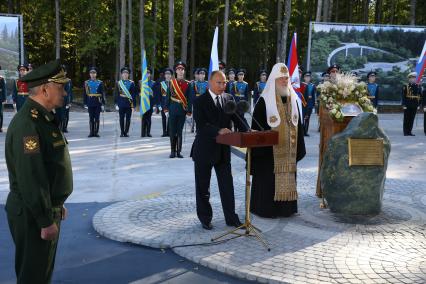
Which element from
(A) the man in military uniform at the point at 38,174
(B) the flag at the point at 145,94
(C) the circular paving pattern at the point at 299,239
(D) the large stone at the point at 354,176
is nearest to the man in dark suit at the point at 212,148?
(C) the circular paving pattern at the point at 299,239

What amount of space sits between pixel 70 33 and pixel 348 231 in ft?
114

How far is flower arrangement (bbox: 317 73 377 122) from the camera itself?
7059 mm

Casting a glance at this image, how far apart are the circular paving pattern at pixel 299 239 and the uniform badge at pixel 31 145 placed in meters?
2.48

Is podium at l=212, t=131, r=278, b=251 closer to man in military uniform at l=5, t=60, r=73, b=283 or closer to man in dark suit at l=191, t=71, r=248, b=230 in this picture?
Answer: man in dark suit at l=191, t=71, r=248, b=230

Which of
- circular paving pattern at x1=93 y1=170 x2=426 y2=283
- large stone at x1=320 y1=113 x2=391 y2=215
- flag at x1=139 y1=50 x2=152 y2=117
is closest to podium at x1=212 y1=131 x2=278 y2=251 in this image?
circular paving pattern at x1=93 y1=170 x2=426 y2=283

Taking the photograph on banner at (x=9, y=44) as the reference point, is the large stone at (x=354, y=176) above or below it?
below

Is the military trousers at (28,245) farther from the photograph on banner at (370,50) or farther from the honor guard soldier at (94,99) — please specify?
the photograph on banner at (370,50)

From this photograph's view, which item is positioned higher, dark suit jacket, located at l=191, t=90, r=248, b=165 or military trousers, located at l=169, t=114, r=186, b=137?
dark suit jacket, located at l=191, t=90, r=248, b=165

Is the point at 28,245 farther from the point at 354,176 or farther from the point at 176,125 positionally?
the point at 176,125

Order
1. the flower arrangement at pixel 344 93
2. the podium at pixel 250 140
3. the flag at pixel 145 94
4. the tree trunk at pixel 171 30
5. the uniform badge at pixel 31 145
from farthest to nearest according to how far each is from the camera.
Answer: the tree trunk at pixel 171 30 → the flag at pixel 145 94 → the flower arrangement at pixel 344 93 → the podium at pixel 250 140 → the uniform badge at pixel 31 145

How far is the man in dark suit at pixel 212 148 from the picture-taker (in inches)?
229

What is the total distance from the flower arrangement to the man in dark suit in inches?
70.0

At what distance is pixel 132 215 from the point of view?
6621 mm

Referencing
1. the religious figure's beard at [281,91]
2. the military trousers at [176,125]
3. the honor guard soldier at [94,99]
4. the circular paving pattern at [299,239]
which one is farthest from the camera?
the honor guard soldier at [94,99]
